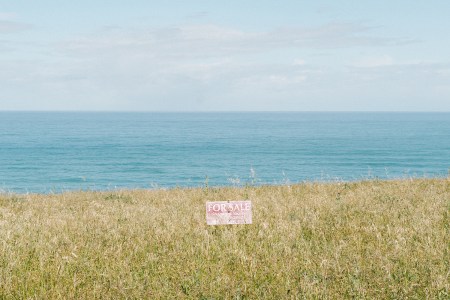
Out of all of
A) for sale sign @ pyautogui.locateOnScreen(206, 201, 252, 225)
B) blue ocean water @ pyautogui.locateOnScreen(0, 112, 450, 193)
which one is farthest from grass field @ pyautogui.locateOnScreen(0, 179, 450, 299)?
blue ocean water @ pyautogui.locateOnScreen(0, 112, 450, 193)

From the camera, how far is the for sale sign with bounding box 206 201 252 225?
781 cm

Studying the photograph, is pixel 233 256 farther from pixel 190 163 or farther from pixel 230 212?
pixel 190 163

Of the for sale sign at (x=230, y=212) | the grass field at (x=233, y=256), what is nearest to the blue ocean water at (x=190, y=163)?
the grass field at (x=233, y=256)

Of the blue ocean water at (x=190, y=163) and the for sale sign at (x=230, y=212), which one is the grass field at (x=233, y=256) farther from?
the blue ocean water at (x=190, y=163)

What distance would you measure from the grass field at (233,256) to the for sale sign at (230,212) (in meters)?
0.27

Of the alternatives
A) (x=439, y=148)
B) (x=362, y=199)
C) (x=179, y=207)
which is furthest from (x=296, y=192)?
(x=439, y=148)

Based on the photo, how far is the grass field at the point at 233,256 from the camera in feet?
17.4

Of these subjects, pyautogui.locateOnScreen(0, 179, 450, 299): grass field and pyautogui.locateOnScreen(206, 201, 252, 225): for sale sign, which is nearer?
pyautogui.locateOnScreen(0, 179, 450, 299): grass field

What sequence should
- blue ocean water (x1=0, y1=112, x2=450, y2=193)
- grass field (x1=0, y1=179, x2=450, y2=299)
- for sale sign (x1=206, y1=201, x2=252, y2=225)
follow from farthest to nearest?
blue ocean water (x1=0, y1=112, x2=450, y2=193) → for sale sign (x1=206, y1=201, x2=252, y2=225) → grass field (x1=0, y1=179, x2=450, y2=299)

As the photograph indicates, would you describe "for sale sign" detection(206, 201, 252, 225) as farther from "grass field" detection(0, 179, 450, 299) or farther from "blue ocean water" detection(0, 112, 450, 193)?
"blue ocean water" detection(0, 112, 450, 193)

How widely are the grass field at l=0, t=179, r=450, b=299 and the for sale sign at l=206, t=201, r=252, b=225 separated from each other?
0.88 feet

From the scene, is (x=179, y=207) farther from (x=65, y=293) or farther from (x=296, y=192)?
(x=65, y=293)

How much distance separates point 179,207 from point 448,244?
20.5ft

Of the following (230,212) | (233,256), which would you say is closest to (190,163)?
(230,212)
